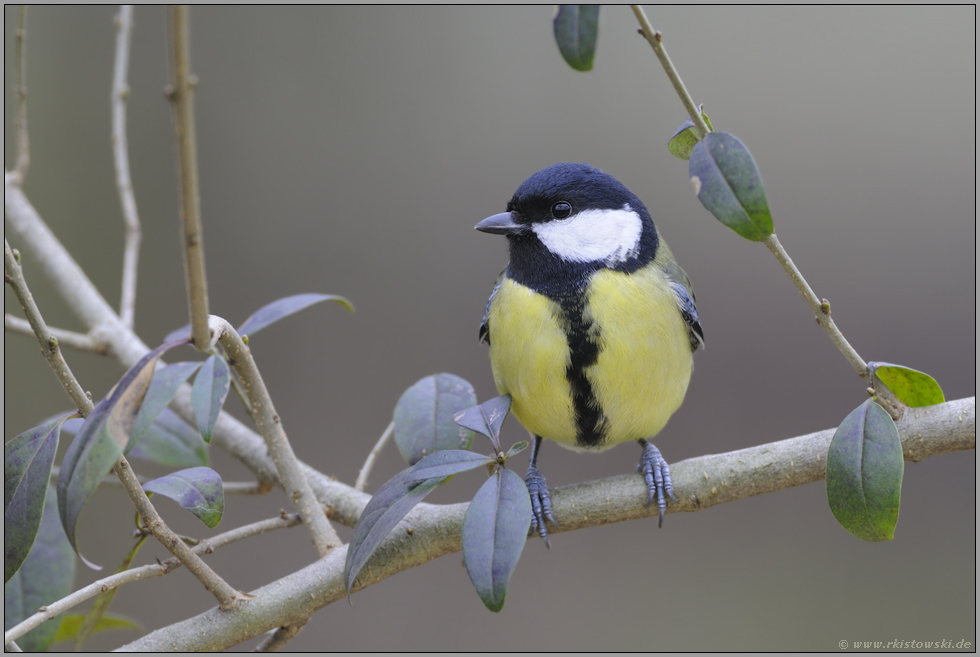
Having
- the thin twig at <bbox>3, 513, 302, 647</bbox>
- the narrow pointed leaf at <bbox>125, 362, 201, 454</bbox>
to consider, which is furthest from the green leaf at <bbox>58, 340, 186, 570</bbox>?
the thin twig at <bbox>3, 513, 302, 647</bbox>

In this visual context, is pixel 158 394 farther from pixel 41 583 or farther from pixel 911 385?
pixel 911 385

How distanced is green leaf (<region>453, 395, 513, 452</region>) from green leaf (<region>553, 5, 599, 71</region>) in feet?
1.22

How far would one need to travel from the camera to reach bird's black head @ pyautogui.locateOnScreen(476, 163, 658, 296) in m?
0.98

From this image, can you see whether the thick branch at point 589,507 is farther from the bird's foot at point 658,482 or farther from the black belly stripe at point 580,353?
the black belly stripe at point 580,353

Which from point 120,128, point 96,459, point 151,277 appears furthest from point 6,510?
point 151,277

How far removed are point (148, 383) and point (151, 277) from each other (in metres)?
1.90

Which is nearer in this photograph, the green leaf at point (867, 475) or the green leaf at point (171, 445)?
the green leaf at point (867, 475)

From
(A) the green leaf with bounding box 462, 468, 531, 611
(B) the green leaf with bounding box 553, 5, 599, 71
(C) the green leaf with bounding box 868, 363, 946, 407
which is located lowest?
(C) the green leaf with bounding box 868, 363, 946, 407

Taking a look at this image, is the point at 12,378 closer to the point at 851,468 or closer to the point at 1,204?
the point at 1,204

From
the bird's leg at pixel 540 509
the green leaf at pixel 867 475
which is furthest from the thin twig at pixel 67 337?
the green leaf at pixel 867 475

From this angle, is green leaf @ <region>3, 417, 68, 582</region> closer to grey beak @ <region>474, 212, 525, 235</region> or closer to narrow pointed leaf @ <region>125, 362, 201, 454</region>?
narrow pointed leaf @ <region>125, 362, 201, 454</region>

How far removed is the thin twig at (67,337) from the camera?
1.01 m

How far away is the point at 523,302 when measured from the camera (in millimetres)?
970

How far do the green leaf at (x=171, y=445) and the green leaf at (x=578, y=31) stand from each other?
2.64 ft
